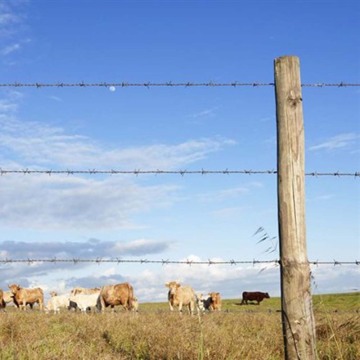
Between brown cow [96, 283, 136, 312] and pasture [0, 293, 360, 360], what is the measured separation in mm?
15581

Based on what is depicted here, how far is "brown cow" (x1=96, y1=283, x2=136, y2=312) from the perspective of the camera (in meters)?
26.1

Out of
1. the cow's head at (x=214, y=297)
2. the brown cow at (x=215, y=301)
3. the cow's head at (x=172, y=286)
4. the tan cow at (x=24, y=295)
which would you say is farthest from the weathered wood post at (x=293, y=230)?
the tan cow at (x=24, y=295)

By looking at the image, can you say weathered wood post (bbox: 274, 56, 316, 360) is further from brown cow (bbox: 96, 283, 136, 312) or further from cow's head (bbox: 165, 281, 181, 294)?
cow's head (bbox: 165, 281, 181, 294)

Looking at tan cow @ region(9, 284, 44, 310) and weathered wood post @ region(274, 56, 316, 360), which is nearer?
weathered wood post @ region(274, 56, 316, 360)

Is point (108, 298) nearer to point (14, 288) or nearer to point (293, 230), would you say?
point (14, 288)

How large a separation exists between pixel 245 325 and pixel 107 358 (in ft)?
16.0

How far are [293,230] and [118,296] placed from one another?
2165cm

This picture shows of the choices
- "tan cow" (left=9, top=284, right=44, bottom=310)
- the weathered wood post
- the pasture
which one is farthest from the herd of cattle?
the weathered wood post

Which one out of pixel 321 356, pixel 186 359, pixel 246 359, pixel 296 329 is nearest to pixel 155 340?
pixel 186 359

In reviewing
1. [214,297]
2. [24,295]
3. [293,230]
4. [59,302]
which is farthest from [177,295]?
[293,230]

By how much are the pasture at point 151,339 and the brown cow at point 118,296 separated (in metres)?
15.6

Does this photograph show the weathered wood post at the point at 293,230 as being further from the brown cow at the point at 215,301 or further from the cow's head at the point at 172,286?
the brown cow at the point at 215,301

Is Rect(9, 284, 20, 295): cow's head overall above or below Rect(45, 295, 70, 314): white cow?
above

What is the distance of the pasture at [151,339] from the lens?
256 inches
